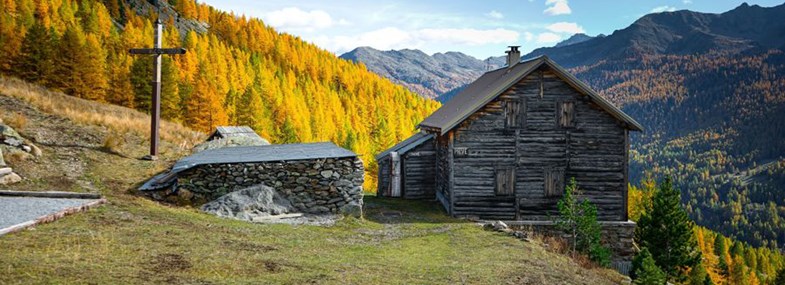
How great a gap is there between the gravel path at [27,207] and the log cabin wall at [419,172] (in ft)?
59.5

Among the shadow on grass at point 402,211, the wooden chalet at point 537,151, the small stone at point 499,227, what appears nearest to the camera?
the small stone at point 499,227

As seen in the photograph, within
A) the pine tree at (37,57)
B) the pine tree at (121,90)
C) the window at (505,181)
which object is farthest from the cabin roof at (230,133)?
the pine tree at (37,57)

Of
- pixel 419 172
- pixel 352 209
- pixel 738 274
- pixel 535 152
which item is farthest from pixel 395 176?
pixel 738 274

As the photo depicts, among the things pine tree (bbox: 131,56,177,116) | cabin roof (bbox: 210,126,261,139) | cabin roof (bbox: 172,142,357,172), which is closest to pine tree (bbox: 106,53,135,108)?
pine tree (bbox: 131,56,177,116)

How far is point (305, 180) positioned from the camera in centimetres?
2006

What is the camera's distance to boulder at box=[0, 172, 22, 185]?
55.5 feet

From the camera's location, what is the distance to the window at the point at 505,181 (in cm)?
2595

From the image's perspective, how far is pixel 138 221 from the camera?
1385cm

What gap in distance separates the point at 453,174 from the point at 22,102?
73.7ft

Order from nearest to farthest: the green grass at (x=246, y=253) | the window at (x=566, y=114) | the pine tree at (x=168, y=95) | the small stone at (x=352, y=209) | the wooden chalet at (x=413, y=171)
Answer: the green grass at (x=246, y=253) → the small stone at (x=352, y=209) → the window at (x=566, y=114) → the wooden chalet at (x=413, y=171) → the pine tree at (x=168, y=95)

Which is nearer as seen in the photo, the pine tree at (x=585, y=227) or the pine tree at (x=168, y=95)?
the pine tree at (x=585, y=227)

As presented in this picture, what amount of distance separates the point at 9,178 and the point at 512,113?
66.0 ft

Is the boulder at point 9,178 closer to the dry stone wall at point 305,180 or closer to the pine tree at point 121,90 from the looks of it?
the dry stone wall at point 305,180

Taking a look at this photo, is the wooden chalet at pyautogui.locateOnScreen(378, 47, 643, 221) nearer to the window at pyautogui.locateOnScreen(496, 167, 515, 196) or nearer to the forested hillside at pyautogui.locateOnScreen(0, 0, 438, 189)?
the window at pyautogui.locateOnScreen(496, 167, 515, 196)
